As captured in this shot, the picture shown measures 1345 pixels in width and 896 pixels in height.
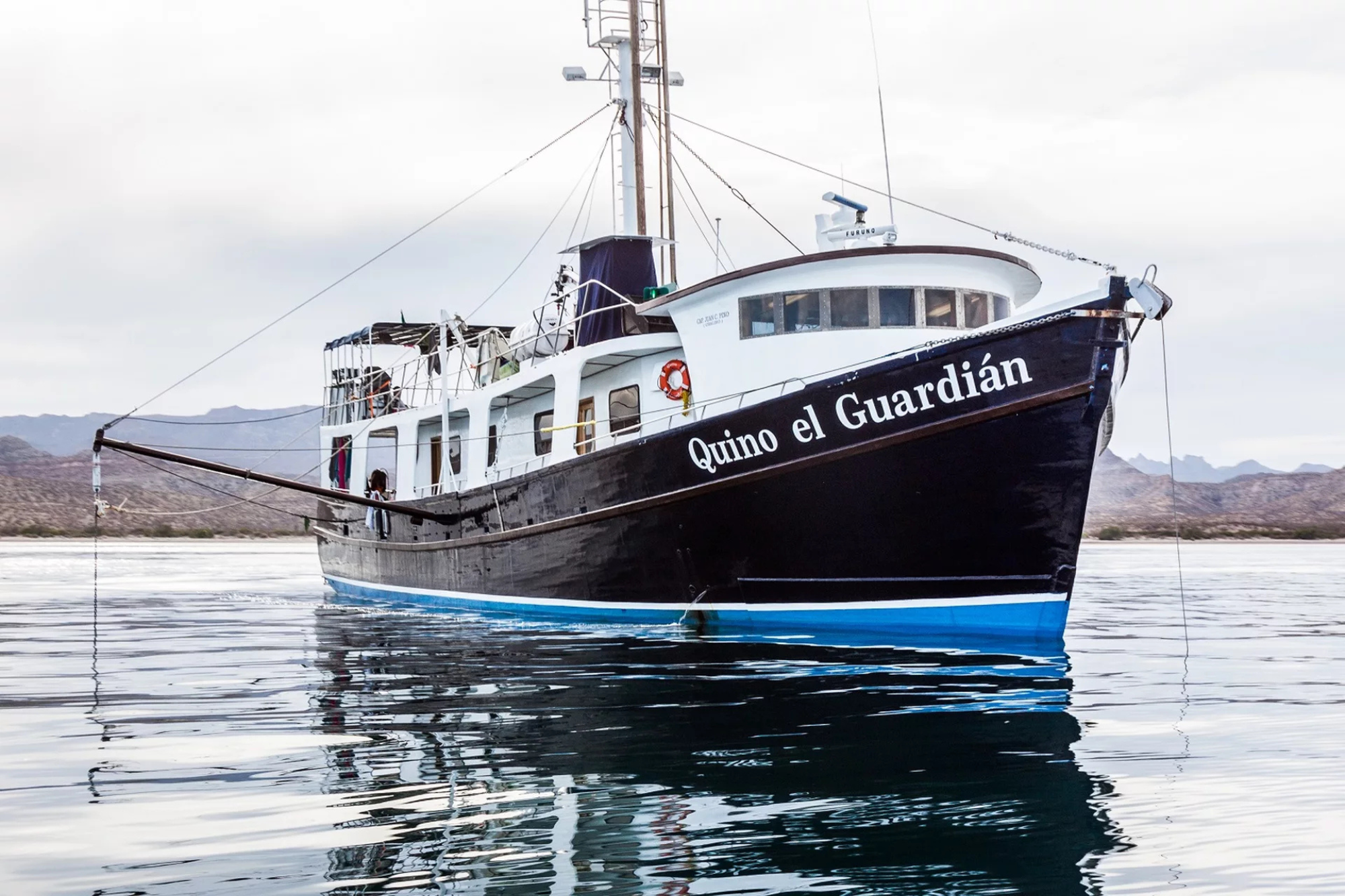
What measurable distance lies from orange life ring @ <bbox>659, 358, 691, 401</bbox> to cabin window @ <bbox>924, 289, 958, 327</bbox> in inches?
148

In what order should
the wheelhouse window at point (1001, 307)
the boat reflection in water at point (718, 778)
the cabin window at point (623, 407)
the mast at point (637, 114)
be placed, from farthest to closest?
the mast at point (637, 114) → the cabin window at point (623, 407) → the wheelhouse window at point (1001, 307) → the boat reflection in water at point (718, 778)

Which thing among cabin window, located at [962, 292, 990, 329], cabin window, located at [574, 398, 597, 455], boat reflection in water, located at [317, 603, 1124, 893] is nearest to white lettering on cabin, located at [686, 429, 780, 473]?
boat reflection in water, located at [317, 603, 1124, 893]

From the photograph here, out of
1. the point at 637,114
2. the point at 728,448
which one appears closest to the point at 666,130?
the point at 637,114

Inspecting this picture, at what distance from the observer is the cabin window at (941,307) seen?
49.1 feet

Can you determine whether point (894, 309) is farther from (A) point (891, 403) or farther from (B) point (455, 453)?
(B) point (455, 453)

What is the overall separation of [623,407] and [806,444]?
4.85 meters

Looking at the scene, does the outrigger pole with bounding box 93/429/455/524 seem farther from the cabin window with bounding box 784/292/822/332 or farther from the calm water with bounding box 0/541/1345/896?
the cabin window with bounding box 784/292/822/332

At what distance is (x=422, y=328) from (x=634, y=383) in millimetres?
10405

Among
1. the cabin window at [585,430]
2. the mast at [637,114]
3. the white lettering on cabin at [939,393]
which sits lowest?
the white lettering on cabin at [939,393]

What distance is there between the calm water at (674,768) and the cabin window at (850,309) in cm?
404

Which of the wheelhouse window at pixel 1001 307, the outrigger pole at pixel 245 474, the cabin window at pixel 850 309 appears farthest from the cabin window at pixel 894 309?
the outrigger pole at pixel 245 474

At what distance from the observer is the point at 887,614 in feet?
45.0

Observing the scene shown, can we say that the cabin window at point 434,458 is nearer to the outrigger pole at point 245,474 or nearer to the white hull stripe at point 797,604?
the outrigger pole at point 245,474

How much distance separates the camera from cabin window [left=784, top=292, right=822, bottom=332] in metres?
15.1
